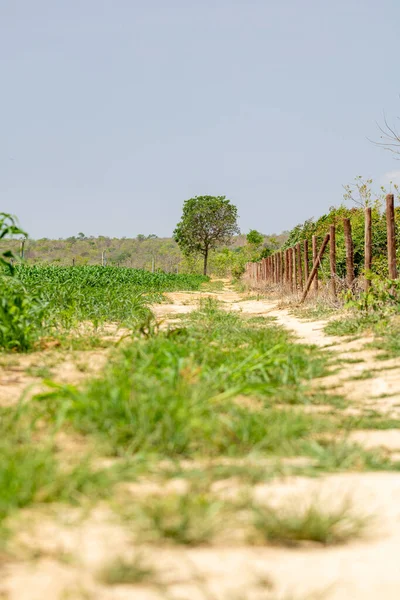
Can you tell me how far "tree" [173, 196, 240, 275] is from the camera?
5638cm

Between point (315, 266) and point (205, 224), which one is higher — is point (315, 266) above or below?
below

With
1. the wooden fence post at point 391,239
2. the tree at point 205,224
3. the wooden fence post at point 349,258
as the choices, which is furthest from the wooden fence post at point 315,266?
the tree at point 205,224

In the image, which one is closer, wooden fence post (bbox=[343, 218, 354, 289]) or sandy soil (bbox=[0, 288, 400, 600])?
sandy soil (bbox=[0, 288, 400, 600])

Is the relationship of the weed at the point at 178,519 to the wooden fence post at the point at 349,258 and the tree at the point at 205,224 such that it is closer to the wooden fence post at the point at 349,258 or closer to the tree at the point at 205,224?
the wooden fence post at the point at 349,258

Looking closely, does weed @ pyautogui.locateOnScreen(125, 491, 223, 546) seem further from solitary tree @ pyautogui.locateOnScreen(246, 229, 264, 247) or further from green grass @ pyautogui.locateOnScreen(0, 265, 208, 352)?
solitary tree @ pyautogui.locateOnScreen(246, 229, 264, 247)

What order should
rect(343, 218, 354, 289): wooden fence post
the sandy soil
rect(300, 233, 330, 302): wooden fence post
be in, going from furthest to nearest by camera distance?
rect(300, 233, 330, 302): wooden fence post < rect(343, 218, 354, 289): wooden fence post < the sandy soil

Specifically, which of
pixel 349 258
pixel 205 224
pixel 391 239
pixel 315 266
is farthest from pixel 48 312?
pixel 205 224

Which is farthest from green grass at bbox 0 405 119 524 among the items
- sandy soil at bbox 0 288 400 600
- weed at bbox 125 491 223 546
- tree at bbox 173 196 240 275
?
tree at bbox 173 196 240 275

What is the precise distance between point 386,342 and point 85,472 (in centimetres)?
423

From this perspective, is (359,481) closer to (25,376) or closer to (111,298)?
(25,376)

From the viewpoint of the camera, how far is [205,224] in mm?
56594

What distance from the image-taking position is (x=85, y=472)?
1.96 metres

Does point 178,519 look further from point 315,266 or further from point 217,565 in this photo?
point 315,266

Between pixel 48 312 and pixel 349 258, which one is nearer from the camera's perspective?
pixel 48 312
